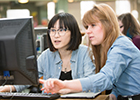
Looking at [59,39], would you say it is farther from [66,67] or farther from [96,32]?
[96,32]

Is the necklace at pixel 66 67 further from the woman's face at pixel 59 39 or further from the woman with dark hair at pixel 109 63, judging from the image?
the woman with dark hair at pixel 109 63

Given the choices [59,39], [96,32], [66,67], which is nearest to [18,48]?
[96,32]

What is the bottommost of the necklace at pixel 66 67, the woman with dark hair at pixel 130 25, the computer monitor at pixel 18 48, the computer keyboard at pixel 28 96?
the computer keyboard at pixel 28 96

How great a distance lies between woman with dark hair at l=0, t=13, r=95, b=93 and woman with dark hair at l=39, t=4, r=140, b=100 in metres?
0.30

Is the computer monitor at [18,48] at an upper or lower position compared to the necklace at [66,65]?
upper

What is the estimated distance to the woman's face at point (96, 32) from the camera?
1376 millimetres

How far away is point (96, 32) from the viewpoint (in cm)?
139

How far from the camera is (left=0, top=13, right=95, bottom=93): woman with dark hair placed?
1.73m

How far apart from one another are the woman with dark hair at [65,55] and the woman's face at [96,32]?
0.36m

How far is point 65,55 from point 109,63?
0.72 metres

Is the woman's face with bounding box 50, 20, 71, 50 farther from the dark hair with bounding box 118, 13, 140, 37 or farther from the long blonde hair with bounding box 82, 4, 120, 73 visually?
the dark hair with bounding box 118, 13, 140, 37

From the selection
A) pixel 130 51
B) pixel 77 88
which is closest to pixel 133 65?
pixel 130 51

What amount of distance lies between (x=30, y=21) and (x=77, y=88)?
0.43 m

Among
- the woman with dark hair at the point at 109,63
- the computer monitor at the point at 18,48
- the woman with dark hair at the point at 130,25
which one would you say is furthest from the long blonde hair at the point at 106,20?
the woman with dark hair at the point at 130,25
